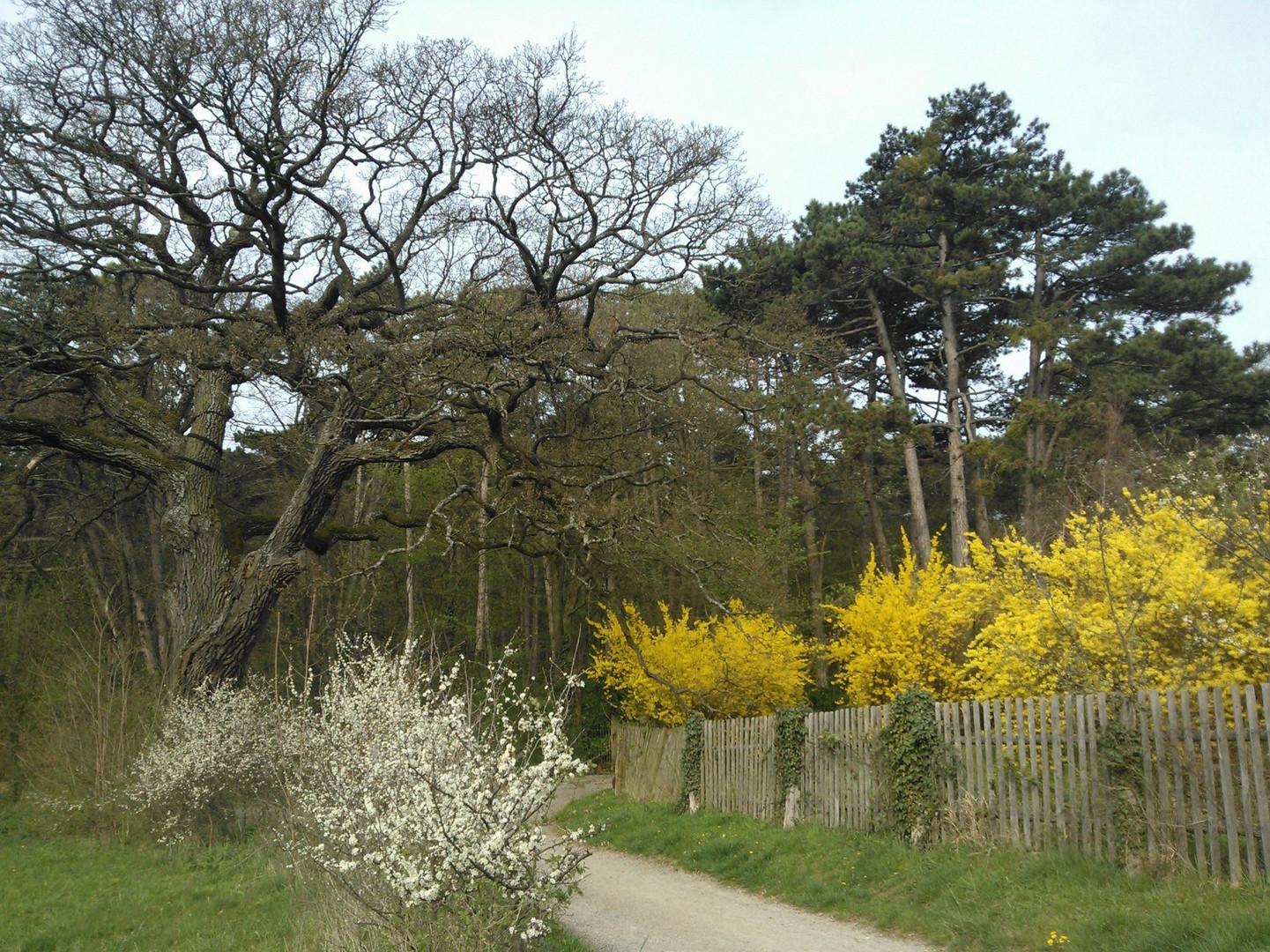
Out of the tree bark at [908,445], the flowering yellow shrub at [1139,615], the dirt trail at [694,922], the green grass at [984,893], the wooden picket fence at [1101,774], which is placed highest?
the tree bark at [908,445]

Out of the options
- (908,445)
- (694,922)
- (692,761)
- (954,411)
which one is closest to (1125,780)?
(694,922)

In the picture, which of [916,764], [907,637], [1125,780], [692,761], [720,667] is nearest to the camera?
[1125,780]

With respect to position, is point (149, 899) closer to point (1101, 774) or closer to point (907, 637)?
point (1101, 774)

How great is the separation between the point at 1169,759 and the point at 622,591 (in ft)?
55.6

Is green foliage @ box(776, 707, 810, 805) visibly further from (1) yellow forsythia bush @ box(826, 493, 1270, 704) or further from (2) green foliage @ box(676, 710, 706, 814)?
(2) green foliage @ box(676, 710, 706, 814)

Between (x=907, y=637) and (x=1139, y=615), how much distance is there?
5787 mm

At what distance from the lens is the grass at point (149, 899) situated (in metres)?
7.56

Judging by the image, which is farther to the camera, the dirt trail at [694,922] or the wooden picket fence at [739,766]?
the wooden picket fence at [739,766]

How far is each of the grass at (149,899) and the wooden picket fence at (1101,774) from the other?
4.07m

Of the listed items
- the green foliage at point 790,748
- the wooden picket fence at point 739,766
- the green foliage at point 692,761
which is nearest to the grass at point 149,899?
the green foliage at point 790,748

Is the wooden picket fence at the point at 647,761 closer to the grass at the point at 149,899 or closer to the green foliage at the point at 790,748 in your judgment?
the green foliage at the point at 790,748

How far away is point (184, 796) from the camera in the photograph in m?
11.9

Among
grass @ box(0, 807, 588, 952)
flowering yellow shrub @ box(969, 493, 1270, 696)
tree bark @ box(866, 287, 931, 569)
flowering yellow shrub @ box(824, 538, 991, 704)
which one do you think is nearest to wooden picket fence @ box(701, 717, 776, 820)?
flowering yellow shrub @ box(824, 538, 991, 704)

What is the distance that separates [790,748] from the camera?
40.0ft
